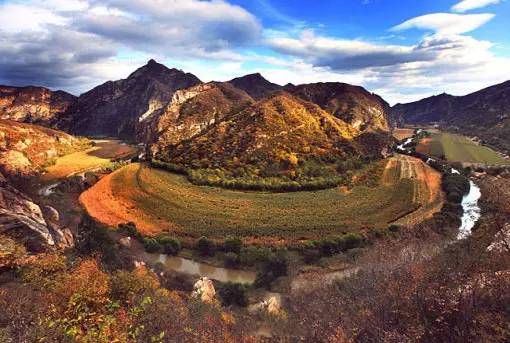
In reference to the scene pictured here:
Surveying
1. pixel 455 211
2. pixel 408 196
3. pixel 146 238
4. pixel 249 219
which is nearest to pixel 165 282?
pixel 146 238

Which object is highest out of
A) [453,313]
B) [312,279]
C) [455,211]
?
[453,313]

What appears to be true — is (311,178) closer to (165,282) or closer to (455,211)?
(455,211)

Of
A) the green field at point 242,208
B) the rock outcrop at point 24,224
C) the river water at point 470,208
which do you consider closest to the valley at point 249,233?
the rock outcrop at point 24,224

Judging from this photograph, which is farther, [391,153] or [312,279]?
[391,153]

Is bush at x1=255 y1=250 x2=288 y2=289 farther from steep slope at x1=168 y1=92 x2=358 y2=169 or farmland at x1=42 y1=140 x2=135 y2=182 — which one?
farmland at x1=42 y1=140 x2=135 y2=182

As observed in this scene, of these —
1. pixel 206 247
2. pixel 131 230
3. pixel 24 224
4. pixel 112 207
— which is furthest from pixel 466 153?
Result: pixel 24 224

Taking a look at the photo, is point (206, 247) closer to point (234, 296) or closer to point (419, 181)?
point (234, 296)
